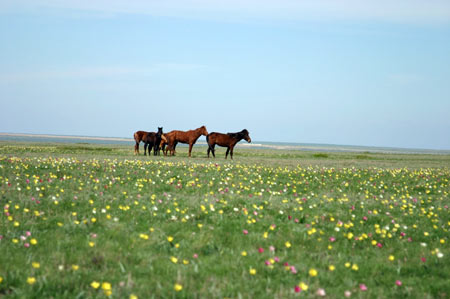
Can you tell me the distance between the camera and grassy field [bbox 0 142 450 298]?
6145 mm

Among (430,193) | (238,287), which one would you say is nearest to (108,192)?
(238,287)

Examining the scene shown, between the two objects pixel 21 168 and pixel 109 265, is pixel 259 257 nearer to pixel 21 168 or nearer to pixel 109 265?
pixel 109 265

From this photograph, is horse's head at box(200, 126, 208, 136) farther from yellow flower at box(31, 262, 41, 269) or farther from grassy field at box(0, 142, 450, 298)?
yellow flower at box(31, 262, 41, 269)

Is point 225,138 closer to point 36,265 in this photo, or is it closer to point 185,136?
point 185,136

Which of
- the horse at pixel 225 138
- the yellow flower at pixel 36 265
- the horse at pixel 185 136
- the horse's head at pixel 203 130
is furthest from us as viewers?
the horse at pixel 185 136

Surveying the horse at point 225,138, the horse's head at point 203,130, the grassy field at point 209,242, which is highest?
the horse's head at point 203,130

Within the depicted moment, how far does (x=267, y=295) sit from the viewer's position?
19.3ft

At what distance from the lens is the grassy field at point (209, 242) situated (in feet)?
20.2

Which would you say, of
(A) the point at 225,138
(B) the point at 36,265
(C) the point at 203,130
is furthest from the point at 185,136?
(B) the point at 36,265

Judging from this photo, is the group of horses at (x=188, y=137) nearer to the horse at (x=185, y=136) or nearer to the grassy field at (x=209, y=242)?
the horse at (x=185, y=136)

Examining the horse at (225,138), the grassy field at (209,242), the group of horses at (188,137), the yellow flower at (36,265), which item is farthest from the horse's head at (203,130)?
the yellow flower at (36,265)

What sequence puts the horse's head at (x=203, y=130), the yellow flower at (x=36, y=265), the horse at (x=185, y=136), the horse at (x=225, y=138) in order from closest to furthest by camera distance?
1. the yellow flower at (x=36, y=265)
2. the horse at (x=225, y=138)
3. the horse's head at (x=203, y=130)
4. the horse at (x=185, y=136)

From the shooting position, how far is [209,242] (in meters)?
8.31

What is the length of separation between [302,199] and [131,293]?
8.42m
